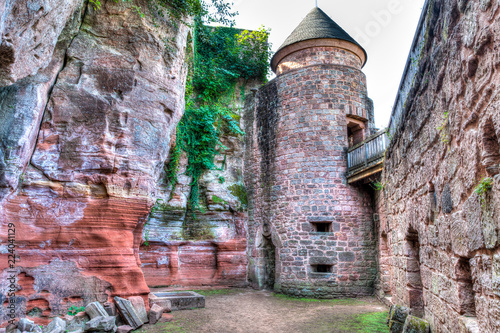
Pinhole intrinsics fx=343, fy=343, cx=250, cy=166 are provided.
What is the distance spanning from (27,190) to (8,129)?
3.44ft

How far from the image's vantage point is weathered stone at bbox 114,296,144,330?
5.74 meters

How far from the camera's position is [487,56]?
6.48 ft

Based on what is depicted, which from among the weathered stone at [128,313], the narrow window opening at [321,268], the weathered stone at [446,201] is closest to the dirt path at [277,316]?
the weathered stone at [128,313]

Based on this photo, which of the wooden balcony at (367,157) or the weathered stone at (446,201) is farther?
the wooden balcony at (367,157)

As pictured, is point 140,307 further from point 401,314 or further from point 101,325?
point 401,314

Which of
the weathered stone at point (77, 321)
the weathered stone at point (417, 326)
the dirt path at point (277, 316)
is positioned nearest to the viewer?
the weathered stone at point (417, 326)

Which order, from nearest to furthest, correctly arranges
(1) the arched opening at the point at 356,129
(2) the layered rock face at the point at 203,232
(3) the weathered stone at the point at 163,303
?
1. (3) the weathered stone at the point at 163,303
2. (2) the layered rock face at the point at 203,232
3. (1) the arched opening at the point at 356,129

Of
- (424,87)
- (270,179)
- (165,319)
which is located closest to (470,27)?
(424,87)

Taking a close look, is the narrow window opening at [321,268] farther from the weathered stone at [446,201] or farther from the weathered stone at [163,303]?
the weathered stone at [446,201]

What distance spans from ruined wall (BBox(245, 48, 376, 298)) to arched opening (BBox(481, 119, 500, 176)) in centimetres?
793

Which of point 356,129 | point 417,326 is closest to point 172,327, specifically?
point 417,326

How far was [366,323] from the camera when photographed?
237 inches

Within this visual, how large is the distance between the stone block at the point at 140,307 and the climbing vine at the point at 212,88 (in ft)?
15.1

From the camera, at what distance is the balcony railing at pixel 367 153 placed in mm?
8406
